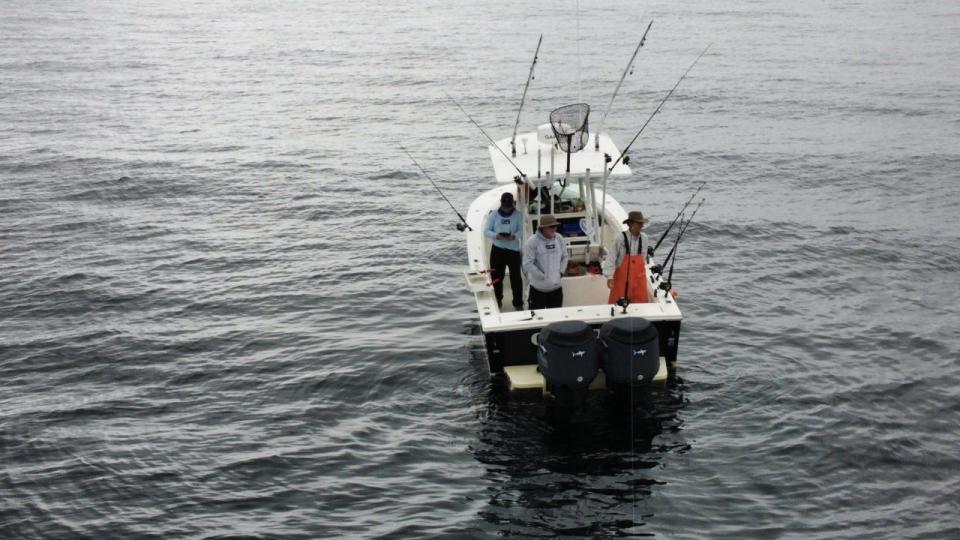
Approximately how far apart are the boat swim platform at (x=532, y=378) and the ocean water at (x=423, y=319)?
0.39 m

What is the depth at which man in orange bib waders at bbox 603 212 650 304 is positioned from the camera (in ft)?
35.7

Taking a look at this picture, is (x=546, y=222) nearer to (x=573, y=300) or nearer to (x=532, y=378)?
(x=573, y=300)

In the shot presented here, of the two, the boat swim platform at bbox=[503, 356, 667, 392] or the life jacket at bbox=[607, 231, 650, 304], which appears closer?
the boat swim platform at bbox=[503, 356, 667, 392]

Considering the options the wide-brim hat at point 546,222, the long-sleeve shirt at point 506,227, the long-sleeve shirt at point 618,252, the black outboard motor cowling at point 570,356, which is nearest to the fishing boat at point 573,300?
the black outboard motor cowling at point 570,356

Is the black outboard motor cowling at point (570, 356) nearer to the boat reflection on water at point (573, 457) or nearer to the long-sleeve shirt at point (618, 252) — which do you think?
the boat reflection on water at point (573, 457)

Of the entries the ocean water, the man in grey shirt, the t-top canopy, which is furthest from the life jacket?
the t-top canopy

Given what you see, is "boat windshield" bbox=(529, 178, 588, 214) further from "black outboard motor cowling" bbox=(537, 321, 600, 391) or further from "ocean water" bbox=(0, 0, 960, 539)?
"black outboard motor cowling" bbox=(537, 321, 600, 391)

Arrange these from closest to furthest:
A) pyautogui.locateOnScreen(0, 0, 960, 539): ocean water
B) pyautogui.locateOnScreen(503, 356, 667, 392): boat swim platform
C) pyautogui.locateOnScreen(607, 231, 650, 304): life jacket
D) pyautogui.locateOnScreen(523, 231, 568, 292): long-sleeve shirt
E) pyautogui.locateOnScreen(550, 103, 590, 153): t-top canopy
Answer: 1. pyautogui.locateOnScreen(0, 0, 960, 539): ocean water
2. pyautogui.locateOnScreen(503, 356, 667, 392): boat swim platform
3. pyautogui.locateOnScreen(607, 231, 650, 304): life jacket
4. pyautogui.locateOnScreen(523, 231, 568, 292): long-sleeve shirt
5. pyautogui.locateOnScreen(550, 103, 590, 153): t-top canopy

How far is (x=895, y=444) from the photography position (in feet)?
34.3

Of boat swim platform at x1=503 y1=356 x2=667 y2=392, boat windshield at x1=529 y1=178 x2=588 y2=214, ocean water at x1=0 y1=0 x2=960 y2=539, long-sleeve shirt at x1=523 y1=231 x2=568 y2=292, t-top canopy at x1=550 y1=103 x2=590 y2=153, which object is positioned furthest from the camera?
boat windshield at x1=529 y1=178 x2=588 y2=214

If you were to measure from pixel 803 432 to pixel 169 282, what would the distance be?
36.2ft

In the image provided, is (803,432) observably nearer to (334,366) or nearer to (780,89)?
(334,366)

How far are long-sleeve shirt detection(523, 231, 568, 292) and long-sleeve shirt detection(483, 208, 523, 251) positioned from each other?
0.70m

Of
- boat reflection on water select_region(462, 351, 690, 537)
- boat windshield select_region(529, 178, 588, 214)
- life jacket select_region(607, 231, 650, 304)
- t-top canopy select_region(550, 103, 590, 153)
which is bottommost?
boat reflection on water select_region(462, 351, 690, 537)
